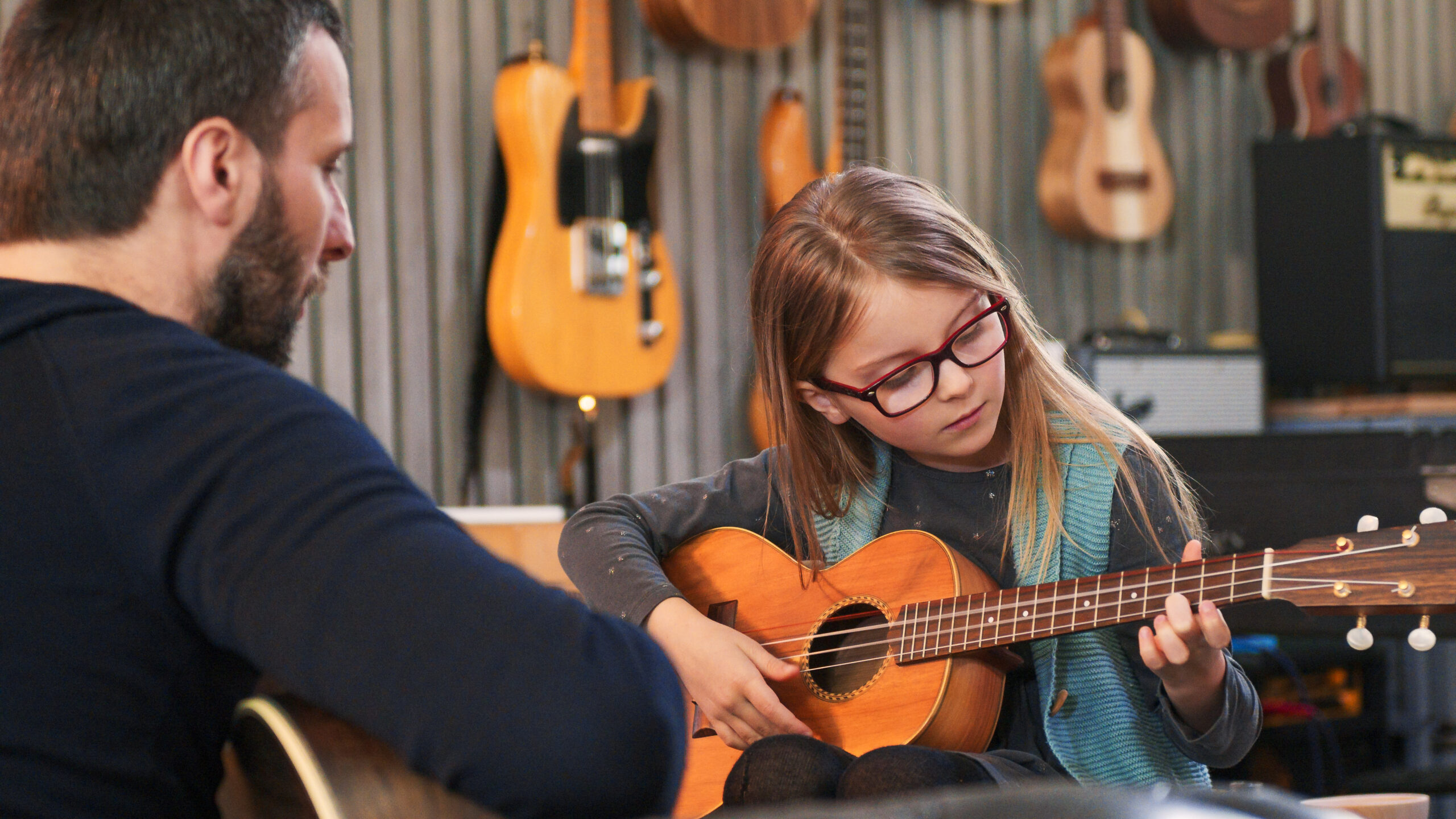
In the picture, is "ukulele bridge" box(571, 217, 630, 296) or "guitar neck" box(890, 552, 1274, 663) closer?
"guitar neck" box(890, 552, 1274, 663)

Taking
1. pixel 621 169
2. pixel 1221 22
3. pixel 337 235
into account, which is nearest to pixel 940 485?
pixel 337 235

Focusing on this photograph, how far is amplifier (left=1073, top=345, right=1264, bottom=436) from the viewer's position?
3.10 metres

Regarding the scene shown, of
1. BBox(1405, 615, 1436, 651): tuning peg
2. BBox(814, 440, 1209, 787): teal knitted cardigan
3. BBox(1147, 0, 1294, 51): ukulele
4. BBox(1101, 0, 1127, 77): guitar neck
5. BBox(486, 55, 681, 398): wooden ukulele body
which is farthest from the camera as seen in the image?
BBox(1147, 0, 1294, 51): ukulele

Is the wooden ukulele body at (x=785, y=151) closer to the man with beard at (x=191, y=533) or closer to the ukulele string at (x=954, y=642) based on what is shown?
the ukulele string at (x=954, y=642)

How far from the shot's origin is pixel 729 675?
1.38m

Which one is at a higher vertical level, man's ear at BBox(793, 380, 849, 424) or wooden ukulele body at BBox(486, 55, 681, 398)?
wooden ukulele body at BBox(486, 55, 681, 398)

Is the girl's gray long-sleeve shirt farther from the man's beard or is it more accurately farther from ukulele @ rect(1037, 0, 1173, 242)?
ukulele @ rect(1037, 0, 1173, 242)

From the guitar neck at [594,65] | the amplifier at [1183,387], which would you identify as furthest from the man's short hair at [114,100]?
the amplifier at [1183,387]

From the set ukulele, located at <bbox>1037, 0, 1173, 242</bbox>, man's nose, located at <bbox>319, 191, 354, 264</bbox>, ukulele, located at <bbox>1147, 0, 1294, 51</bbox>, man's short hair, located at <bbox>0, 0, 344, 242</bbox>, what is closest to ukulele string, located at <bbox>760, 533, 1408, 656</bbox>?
man's nose, located at <bbox>319, 191, 354, 264</bbox>

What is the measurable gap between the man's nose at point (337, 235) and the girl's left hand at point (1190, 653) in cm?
78

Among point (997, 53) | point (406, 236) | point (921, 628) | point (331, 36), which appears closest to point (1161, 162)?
point (997, 53)

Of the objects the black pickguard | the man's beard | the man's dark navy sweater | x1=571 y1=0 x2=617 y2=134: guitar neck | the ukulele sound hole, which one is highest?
x1=571 y1=0 x2=617 y2=134: guitar neck

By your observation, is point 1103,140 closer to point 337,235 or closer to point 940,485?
point 940,485

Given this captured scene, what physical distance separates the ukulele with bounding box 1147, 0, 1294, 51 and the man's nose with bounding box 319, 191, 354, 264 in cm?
333
